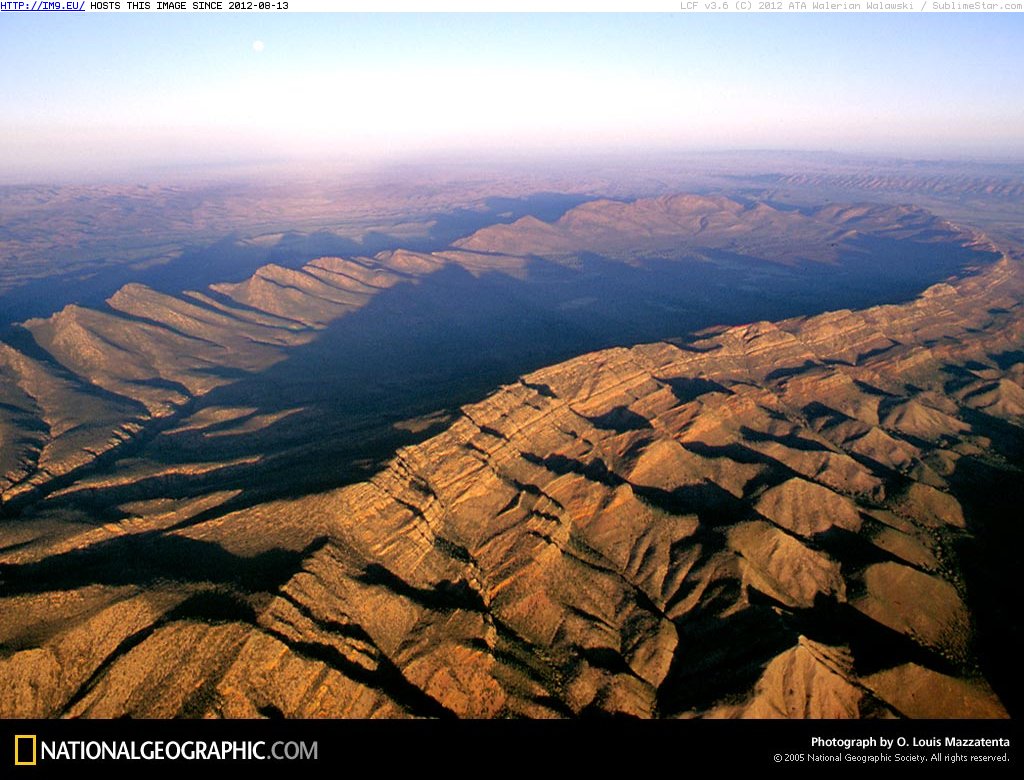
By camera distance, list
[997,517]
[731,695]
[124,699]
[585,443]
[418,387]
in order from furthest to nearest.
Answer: [418,387], [585,443], [997,517], [731,695], [124,699]

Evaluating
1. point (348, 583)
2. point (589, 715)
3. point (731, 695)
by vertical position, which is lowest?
point (589, 715)

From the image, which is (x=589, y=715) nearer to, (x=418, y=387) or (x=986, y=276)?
(x=418, y=387)

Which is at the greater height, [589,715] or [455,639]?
[455,639]

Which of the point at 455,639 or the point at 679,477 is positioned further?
the point at 679,477

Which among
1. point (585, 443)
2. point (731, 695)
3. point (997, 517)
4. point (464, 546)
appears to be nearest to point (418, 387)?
point (585, 443)
